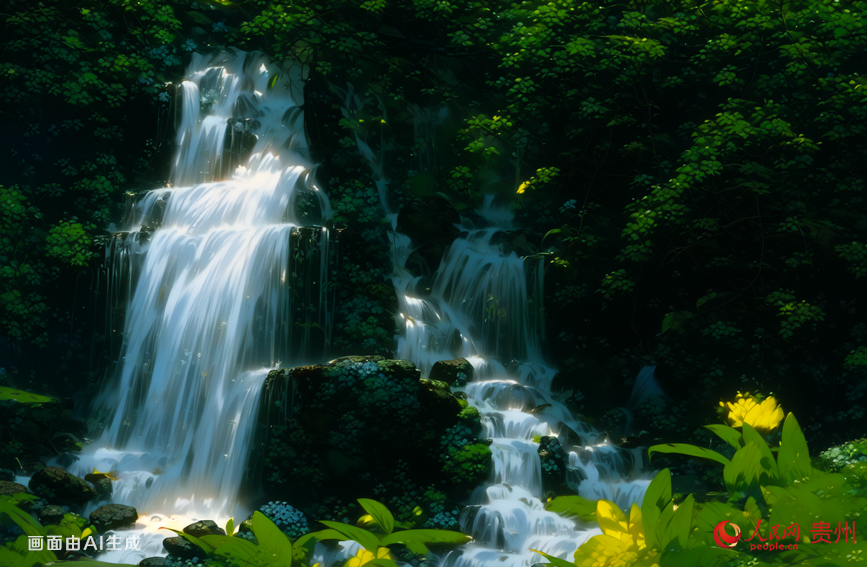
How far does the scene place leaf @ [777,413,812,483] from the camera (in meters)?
2.60

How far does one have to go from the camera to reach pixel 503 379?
348 inches

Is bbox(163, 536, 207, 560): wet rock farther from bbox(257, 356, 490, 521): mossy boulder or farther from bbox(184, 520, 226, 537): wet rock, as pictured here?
bbox(257, 356, 490, 521): mossy boulder

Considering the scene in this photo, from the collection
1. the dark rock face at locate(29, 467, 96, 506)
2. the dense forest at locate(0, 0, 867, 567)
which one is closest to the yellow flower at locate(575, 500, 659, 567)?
the dense forest at locate(0, 0, 867, 567)

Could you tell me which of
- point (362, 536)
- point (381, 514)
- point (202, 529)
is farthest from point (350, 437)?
point (362, 536)

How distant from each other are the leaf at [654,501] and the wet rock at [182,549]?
4.90 metres

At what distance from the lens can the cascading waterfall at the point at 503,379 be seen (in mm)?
6328

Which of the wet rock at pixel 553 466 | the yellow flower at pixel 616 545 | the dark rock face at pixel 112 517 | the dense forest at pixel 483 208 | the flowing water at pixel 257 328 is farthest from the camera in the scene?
the dense forest at pixel 483 208

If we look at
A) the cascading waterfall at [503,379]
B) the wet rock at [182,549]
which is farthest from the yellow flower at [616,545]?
the wet rock at [182,549]

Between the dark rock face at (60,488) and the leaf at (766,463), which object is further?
the dark rock face at (60,488)

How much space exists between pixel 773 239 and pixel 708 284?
106 cm

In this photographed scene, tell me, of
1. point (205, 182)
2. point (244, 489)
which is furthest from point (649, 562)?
point (205, 182)

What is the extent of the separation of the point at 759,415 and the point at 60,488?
22.7 feet

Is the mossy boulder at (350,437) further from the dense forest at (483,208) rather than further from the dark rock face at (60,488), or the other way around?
the dark rock face at (60,488)

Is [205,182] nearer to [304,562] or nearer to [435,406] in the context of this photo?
[435,406]
